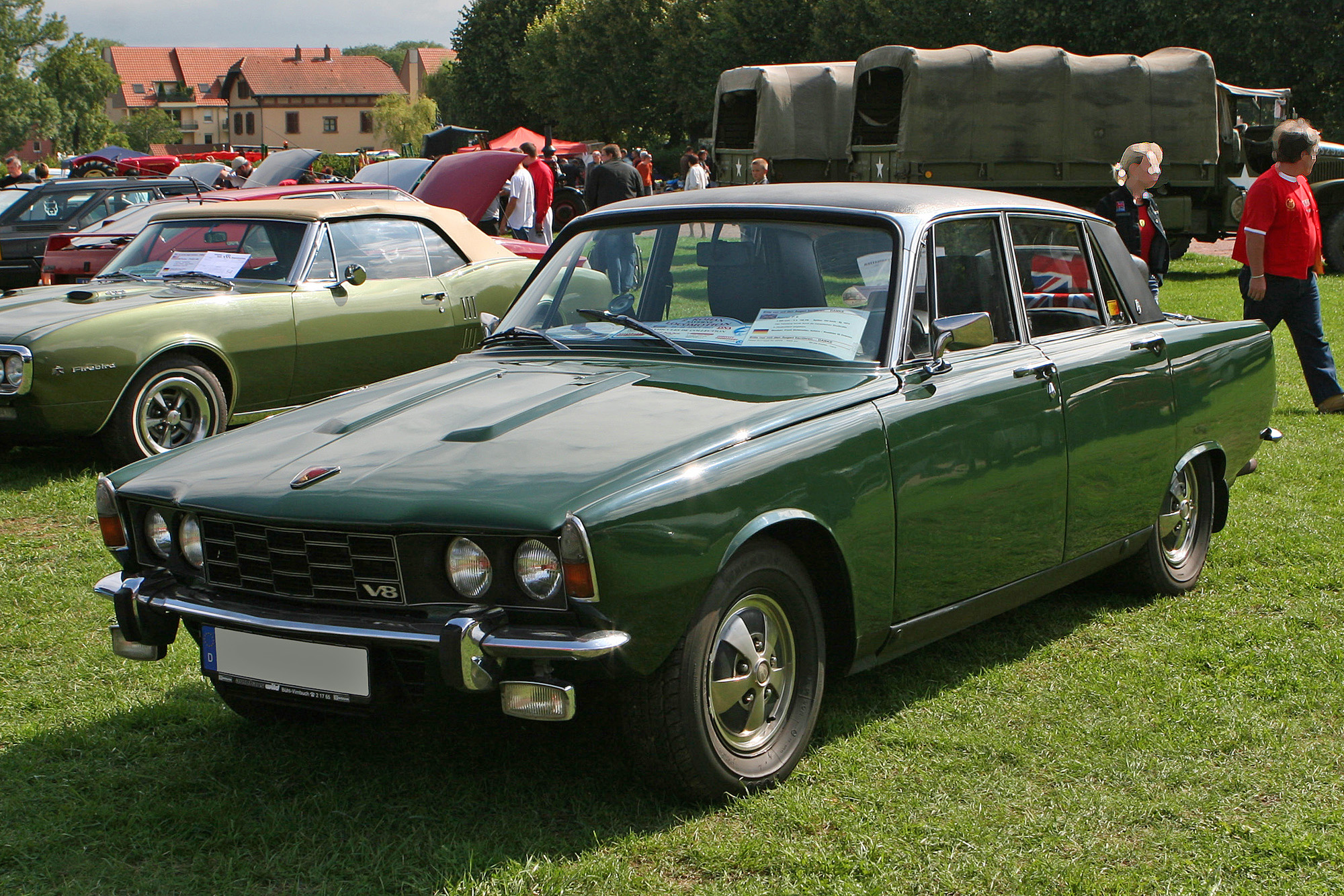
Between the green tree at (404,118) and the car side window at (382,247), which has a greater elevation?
the green tree at (404,118)

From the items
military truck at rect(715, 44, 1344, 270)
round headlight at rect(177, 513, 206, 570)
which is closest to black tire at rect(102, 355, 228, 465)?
round headlight at rect(177, 513, 206, 570)

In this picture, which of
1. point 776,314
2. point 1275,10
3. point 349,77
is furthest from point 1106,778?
point 349,77

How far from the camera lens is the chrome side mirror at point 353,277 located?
829cm

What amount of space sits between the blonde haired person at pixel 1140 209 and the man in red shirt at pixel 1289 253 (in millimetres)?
1020

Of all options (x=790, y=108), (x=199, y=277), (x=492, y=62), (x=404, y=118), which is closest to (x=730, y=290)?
(x=199, y=277)

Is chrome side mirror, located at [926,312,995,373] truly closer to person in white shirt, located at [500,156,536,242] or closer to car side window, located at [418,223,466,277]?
car side window, located at [418,223,466,277]

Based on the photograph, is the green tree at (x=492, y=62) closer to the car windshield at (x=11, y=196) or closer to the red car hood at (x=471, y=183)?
the car windshield at (x=11, y=196)

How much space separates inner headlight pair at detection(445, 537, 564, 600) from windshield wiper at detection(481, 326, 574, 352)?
1.35 meters

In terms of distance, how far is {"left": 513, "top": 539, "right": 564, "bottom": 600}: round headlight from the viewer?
10.0ft

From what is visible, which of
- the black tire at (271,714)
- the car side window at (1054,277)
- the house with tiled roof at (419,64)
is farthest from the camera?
the house with tiled roof at (419,64)

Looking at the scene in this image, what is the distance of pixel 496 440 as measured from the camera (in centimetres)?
347

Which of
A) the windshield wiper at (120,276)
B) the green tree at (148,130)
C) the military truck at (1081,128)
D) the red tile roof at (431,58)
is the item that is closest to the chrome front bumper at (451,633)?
the windshield wiper at (120,276)

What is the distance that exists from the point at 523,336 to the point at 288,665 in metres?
1.63

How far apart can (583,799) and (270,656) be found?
35.3 inches
